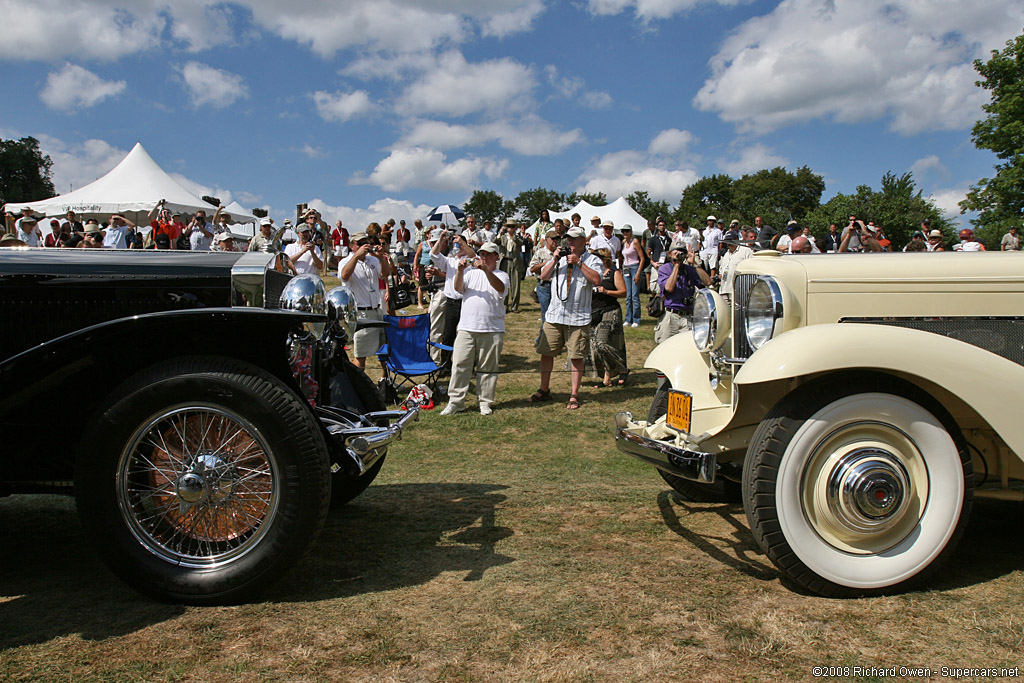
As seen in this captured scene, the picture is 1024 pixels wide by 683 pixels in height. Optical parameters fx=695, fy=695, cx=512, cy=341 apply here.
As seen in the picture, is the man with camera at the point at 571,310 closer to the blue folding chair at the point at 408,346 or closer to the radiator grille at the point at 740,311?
the blue folding chair at the point at 408,346

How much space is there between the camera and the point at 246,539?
9.86 ft

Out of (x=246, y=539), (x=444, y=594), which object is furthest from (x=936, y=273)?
(x=246, y=539)

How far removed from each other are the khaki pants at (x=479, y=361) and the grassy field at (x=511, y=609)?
3.68 m

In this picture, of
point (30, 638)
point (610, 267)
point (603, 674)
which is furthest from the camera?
point (610, 267)

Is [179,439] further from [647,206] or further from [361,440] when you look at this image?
[647,206]

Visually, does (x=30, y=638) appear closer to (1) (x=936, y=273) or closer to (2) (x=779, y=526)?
(2) (x=779, y=526)

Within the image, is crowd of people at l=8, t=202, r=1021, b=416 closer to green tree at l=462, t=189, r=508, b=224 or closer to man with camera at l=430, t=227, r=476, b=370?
→ man with camera at l=430, t=227, r=476, b=370

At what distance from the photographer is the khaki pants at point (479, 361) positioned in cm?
815

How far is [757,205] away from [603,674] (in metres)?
80.6

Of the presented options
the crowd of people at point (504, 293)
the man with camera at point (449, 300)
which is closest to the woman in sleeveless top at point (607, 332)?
the crowd of people at point (504, 293)

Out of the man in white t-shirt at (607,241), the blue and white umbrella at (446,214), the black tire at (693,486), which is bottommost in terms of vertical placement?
the black tire at (693,486)

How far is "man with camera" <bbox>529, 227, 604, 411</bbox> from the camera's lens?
27.7 feet

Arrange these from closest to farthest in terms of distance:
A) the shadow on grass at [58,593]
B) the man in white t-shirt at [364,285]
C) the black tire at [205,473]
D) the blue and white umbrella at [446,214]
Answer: the shadow on grass at [58,593]
the black tire at [205,473]
the man in white t-shirt at [364,285]
the blue and white umbrella at [446,214]

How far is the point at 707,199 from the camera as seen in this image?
85.8 m
